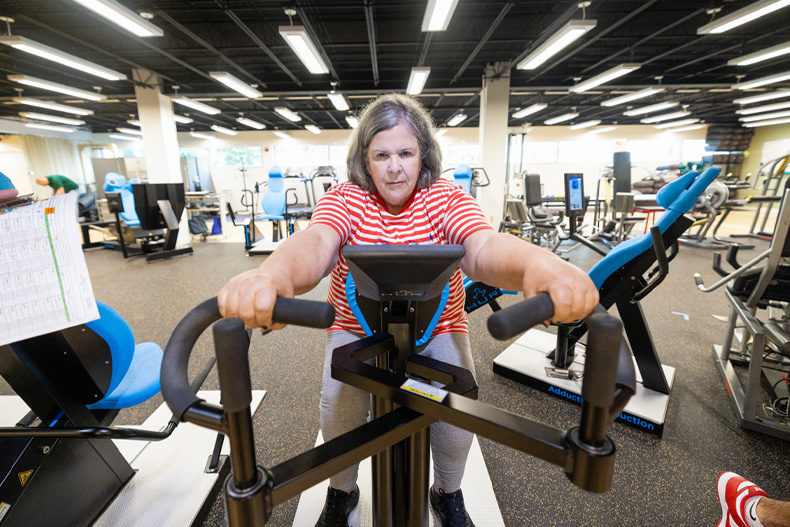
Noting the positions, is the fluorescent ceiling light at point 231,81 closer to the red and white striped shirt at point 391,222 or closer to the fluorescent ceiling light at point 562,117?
the red and white striped shirt at point 391,222

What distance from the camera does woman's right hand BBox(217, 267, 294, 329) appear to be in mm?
530

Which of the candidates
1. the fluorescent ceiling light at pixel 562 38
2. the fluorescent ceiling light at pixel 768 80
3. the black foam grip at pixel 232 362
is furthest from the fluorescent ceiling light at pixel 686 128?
the black foam grip at pixel 232 362

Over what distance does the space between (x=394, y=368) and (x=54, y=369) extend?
3.52 feet

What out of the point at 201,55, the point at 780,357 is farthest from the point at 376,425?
the point at 201,55

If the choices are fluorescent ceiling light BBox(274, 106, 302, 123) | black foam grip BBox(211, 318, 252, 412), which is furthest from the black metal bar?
fluorescent ceiling light BBox(274, 106, 302, 123)

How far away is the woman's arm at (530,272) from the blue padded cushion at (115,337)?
3.59ft

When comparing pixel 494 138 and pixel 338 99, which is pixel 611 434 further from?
pixel 338 99

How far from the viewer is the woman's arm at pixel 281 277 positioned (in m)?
0.53

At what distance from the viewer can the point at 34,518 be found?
1.09m

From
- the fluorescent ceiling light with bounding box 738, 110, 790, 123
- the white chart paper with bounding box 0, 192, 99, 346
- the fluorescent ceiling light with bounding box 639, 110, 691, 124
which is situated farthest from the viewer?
the fluorescent ceiling light with bounding box 738, 110, 790, 123

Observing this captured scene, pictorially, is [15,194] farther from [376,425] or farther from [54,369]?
[376,425]

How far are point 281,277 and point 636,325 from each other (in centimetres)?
199

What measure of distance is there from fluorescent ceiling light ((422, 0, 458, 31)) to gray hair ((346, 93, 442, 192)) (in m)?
3.76

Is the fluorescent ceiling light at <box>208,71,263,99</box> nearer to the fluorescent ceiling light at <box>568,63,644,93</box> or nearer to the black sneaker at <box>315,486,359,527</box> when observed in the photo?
the fluorescent ceiling light at <box>568,63,644,93</box>
